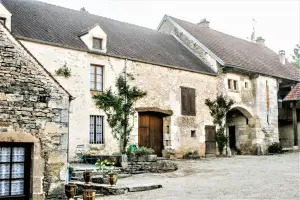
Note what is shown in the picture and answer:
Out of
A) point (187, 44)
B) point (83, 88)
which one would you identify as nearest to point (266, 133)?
point (187, 44)

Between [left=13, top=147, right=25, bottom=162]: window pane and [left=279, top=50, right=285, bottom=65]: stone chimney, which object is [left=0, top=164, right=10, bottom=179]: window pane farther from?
[left=279, top=50, right=285, bottom=65]: stone chimney

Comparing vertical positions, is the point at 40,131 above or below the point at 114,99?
below

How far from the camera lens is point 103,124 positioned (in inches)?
660

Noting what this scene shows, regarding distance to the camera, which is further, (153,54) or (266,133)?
(266,133)

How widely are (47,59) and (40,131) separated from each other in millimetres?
7416

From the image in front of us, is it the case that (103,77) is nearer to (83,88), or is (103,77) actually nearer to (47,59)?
(83,88)

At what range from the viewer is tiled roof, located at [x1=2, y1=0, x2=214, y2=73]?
52.4 feet

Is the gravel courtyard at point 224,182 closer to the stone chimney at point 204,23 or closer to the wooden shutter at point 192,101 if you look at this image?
the wooden shutter at point 192,101

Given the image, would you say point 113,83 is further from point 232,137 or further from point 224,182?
point 232,137

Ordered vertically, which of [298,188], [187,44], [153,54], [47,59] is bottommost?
[298,188]

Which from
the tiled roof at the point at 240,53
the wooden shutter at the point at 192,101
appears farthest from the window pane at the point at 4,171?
the tiled roof at the point at 240,53

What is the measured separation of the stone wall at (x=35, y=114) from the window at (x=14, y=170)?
0.16 meters

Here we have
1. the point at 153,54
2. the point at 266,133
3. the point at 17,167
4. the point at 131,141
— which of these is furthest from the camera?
the point at 266,133

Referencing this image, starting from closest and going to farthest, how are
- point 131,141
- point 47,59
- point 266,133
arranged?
point 47,59, point 131,141, point 266,133
